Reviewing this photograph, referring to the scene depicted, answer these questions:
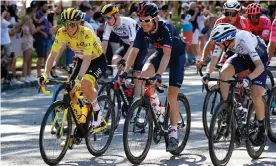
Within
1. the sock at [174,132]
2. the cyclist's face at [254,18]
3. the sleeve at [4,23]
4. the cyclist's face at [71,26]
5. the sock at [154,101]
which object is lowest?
the sleeve at [4,23]

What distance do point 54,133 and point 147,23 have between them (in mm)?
1730

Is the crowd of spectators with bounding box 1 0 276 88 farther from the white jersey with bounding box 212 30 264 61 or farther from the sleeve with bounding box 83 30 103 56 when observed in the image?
the white jersey with bounding box 212 30 264 61

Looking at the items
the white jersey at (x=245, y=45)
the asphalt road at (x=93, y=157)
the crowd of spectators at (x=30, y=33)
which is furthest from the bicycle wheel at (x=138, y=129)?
the crowd of spectators at (x=30, y=33)

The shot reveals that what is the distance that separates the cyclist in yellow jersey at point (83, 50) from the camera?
34.5ft

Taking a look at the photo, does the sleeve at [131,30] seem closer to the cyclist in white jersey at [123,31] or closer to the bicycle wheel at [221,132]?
the cyclist in white jersey at [123,31]

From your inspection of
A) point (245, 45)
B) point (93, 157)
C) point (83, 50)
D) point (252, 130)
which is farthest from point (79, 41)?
point (252, 130)

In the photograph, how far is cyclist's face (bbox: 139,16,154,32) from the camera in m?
10.4

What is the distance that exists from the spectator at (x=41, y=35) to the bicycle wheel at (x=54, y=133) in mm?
10112

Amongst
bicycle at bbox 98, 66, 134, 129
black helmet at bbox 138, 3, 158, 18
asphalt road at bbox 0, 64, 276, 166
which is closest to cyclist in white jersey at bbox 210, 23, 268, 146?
asphalt road at bbox 0, 64, 276, 166

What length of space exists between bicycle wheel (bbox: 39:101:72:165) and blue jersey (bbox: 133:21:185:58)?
1.35 m

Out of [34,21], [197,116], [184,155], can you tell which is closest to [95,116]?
[184,155]

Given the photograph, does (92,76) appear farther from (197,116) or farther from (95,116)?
(197,116)

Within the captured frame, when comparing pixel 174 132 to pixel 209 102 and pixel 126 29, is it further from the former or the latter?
pixel 126 29

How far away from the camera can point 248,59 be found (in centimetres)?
1073
